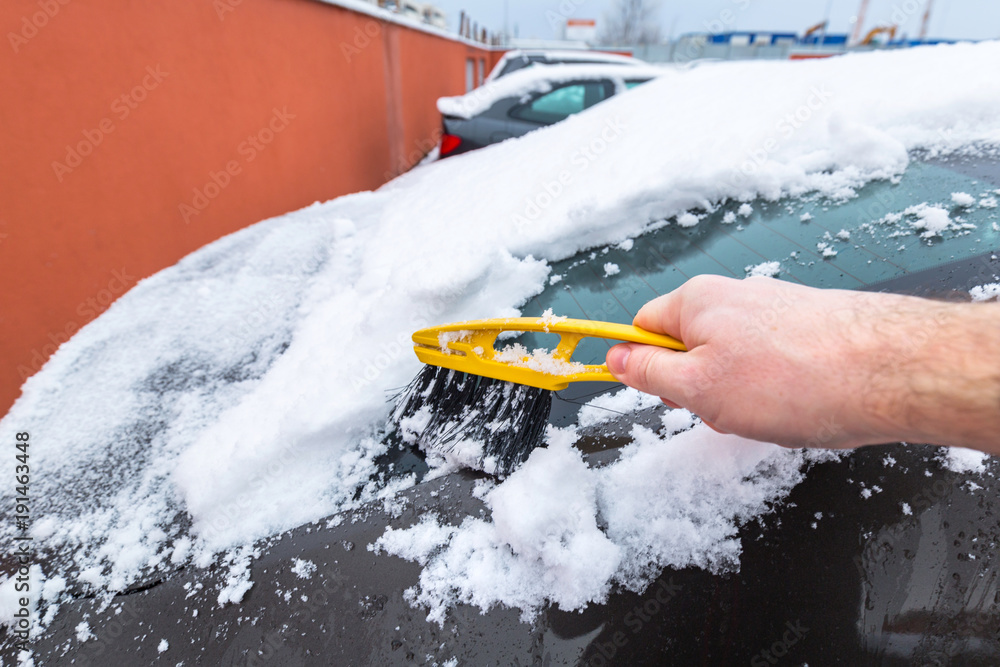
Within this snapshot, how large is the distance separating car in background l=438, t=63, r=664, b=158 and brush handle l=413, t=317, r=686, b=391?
4.23 metres

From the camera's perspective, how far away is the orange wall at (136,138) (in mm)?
2428

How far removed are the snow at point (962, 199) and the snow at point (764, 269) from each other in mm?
491

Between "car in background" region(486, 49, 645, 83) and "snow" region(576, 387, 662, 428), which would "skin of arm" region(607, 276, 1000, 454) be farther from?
"car in background" region(486, 49, 645, 83)

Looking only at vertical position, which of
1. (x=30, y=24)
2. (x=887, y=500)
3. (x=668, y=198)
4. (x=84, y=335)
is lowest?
(x=84, y=335)

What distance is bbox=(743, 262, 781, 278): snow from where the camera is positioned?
1346 mm

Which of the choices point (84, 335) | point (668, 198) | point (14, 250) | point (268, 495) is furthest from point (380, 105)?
point (268, 495)

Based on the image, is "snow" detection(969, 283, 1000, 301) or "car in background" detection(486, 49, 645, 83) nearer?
"snow" detection(969, 283, 1000, 301)

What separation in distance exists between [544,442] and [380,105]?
7190mm

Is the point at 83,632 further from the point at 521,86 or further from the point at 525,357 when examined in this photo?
the point at 521,86

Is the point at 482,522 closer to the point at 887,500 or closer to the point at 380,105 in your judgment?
the point at 887,500

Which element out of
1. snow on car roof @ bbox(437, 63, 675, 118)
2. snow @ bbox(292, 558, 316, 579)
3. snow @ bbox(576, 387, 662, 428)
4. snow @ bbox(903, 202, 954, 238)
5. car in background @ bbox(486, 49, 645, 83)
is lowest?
snow @ bbox(292, 558, 316, 579)

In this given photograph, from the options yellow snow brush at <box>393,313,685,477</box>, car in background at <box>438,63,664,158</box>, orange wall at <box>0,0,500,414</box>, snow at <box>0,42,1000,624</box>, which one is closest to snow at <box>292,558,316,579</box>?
snow at <box>0,42,1000,624</box>

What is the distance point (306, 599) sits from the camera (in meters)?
0.97

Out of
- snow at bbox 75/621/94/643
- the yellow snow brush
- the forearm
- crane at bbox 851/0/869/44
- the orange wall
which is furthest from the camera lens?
crane at bbox 851/0/869/44
